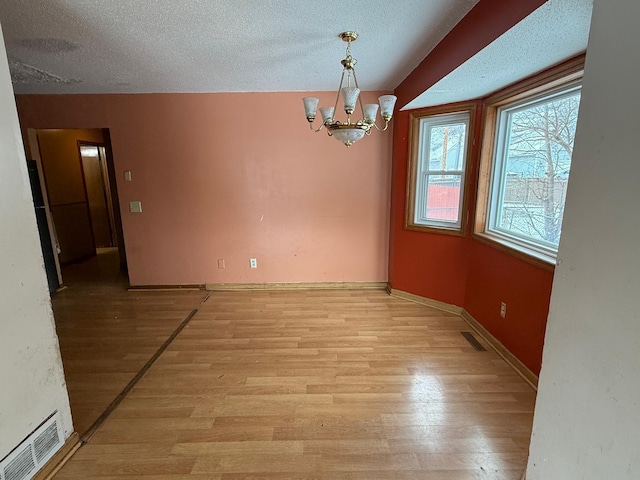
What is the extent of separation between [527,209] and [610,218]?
172cm

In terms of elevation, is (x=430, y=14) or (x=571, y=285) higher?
(x=430, y=14)

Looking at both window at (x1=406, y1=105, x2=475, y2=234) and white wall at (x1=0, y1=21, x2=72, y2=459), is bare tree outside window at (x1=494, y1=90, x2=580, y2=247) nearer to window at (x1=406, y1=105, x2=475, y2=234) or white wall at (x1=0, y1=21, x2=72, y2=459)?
window at (x1=406, y1=105, x2=475, y2=234)

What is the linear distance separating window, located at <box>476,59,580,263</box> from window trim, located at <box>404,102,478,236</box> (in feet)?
0.53

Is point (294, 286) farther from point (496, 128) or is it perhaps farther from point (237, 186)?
point (496, 128)

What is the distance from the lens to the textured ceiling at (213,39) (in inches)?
66.6

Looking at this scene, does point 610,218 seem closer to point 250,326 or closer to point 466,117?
point 466,117

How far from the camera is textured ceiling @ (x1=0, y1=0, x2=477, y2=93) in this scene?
169 centimetres

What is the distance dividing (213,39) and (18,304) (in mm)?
1902

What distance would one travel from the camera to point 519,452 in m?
1.56

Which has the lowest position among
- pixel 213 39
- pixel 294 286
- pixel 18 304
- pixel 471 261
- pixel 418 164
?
pixel 294 286

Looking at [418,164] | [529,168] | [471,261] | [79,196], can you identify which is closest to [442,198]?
[418,164]

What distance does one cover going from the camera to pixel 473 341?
2604 mm

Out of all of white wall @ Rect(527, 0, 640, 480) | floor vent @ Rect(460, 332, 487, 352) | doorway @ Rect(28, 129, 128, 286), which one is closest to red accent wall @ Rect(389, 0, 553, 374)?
floor vent @ Rect(460, 332, 487, 352)

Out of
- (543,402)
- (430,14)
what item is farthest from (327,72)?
(543,402)
